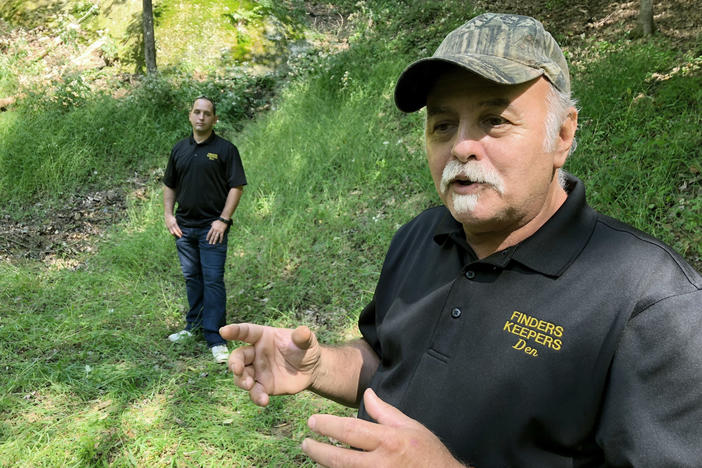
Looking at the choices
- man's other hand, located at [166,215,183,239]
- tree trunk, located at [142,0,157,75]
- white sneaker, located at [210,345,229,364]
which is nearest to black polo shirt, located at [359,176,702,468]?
white sneaker, located at [210,345,229,364]

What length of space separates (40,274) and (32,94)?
486 centimetres

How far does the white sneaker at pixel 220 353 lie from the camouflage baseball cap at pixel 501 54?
318 centimetres

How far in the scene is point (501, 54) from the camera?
1.16 meters

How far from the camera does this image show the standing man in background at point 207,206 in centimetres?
415

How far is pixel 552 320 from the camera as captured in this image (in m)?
1.07

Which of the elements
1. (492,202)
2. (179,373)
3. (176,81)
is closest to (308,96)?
(176,81)

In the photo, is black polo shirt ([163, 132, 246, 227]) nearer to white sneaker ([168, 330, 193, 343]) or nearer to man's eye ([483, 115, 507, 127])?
white sneaker ([168, 330, 193, 343])

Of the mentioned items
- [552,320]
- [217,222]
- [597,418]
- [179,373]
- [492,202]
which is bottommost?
[179,373]

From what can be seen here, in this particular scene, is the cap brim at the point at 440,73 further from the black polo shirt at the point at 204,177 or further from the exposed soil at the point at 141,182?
the exposed soil at the point at 141,182

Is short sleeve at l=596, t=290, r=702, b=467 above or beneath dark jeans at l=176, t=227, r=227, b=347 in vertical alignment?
above

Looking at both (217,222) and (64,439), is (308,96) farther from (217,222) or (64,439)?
(64,439)

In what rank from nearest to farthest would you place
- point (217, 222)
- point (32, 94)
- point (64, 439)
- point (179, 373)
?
point (64, 439) → point (179, 373) → point (217, 222) → point (32, 94)

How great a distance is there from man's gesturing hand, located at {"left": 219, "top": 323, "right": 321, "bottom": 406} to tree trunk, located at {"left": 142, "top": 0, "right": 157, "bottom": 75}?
8734 millimetres

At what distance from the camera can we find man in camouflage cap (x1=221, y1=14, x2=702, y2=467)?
922mm
